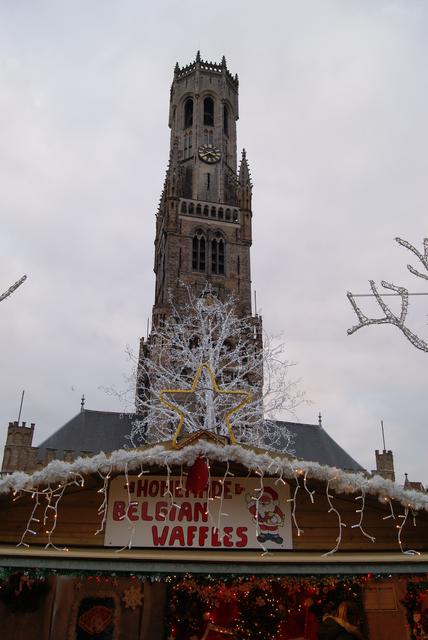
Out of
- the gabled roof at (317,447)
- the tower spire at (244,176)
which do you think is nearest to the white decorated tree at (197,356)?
the gabled roof at (317,447)

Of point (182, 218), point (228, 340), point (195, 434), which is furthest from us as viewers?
point (182, 218)

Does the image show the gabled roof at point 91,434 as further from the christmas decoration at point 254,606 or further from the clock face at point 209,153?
the christmas decoration at point 254,606

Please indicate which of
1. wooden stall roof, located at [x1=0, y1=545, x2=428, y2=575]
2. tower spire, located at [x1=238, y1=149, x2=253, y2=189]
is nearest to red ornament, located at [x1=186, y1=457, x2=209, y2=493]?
wooden stall roof, located at [x1=0, y1=545, x2=428, y2=575]

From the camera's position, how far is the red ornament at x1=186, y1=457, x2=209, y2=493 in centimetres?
610

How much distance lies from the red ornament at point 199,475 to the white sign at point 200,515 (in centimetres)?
35

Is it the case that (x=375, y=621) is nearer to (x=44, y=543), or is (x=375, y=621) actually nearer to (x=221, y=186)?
(x=44, y=543)

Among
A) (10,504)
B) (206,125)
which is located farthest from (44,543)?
(206,125)

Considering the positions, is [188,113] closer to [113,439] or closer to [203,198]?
[203,198]

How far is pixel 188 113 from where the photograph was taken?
2205 inches

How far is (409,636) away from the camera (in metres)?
7.52

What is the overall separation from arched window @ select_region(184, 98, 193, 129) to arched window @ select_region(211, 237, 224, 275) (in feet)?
52.3

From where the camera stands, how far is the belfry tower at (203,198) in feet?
146

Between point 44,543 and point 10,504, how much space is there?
666 millimetres

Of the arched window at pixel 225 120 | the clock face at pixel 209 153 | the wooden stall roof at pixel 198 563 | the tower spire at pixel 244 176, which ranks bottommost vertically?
the wooden stall roof at pixel 198 563
